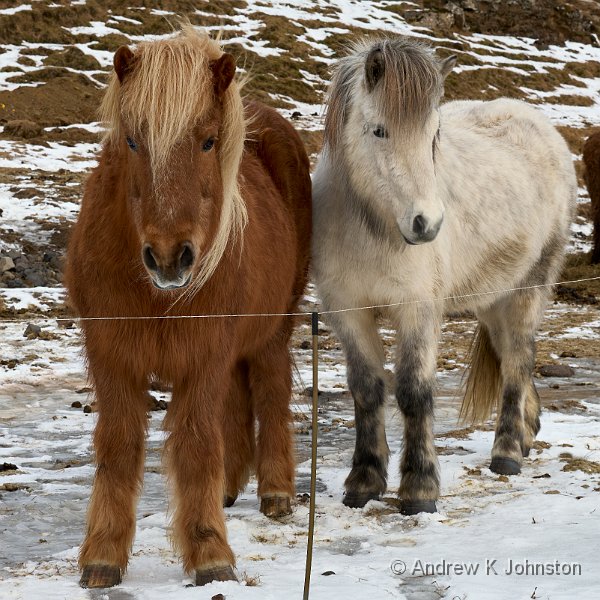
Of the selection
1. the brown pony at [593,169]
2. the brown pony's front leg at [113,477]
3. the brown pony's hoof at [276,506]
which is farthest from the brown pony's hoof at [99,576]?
the brown pony at [593,169]

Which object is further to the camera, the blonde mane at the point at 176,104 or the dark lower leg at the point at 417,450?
the dark lower leg at the point at 417,450

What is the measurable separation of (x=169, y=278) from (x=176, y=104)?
0.61 metres

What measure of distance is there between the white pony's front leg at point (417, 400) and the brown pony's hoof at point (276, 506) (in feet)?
1.87

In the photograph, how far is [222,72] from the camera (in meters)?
3.39

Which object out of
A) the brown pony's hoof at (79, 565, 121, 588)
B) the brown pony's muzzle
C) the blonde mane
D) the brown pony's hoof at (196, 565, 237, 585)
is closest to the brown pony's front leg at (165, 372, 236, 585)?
the brown pony's hoof at (196, 565, 237, 585)

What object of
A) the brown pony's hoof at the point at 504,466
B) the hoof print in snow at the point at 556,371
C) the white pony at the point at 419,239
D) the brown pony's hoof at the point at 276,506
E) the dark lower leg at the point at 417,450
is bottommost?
the hoof print in snow at the point at 556,371

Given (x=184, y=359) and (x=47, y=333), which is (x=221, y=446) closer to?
(x=184, y=359)

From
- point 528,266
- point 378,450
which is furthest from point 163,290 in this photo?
point 528,266

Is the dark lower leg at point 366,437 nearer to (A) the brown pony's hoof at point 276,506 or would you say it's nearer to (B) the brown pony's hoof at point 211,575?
(A) the brown pony's hoof at point 276,506

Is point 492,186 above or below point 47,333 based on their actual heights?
above

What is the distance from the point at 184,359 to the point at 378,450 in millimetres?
1702

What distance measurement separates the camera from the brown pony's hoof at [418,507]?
4516 mm

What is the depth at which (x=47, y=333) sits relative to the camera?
27.6 feet

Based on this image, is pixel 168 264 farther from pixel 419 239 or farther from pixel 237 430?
pixel 237 430
